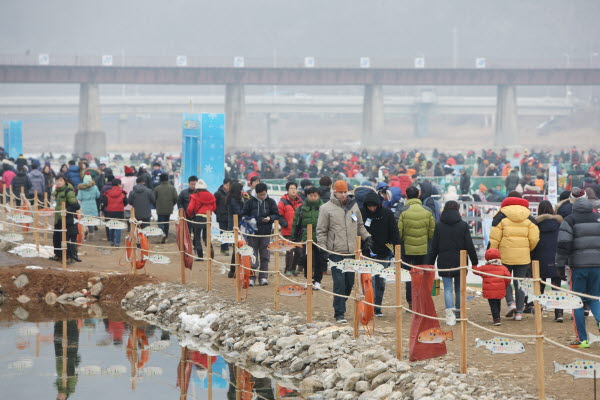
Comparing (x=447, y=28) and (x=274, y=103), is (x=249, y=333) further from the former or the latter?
(x=447, y=28)

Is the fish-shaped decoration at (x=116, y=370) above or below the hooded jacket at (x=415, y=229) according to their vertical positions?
below

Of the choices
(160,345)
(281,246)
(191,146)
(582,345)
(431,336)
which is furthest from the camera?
(191,146)

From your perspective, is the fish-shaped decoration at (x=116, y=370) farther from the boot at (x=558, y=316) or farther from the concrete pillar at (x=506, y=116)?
the concrete pillar at (x=506, y=116)

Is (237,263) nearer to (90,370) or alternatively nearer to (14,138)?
(90,370)

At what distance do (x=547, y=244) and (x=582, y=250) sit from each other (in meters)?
1.70

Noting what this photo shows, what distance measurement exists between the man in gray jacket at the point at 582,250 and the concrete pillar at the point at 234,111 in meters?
72.1

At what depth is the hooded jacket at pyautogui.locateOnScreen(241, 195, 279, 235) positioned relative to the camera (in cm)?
1503

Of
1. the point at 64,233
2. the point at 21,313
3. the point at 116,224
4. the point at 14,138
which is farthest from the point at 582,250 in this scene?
the point at 14,138

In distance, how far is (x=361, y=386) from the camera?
9.73 meters

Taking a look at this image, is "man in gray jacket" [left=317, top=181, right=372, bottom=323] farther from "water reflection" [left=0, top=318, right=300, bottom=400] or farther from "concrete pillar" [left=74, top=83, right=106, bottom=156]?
"concrete pillar" [left=74, top=83, right=106, bottom=156]

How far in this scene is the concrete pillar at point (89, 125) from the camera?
261ft

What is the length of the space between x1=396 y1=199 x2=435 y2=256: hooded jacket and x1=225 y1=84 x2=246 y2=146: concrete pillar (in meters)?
70.2

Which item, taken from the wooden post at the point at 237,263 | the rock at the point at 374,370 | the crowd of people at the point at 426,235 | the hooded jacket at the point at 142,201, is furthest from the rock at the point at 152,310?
the rock at the point at 374,370

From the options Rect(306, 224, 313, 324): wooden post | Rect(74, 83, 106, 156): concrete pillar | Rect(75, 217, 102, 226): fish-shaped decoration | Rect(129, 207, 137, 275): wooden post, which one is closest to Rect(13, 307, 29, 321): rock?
Rect(129, 207, 137, 275): wooden post
